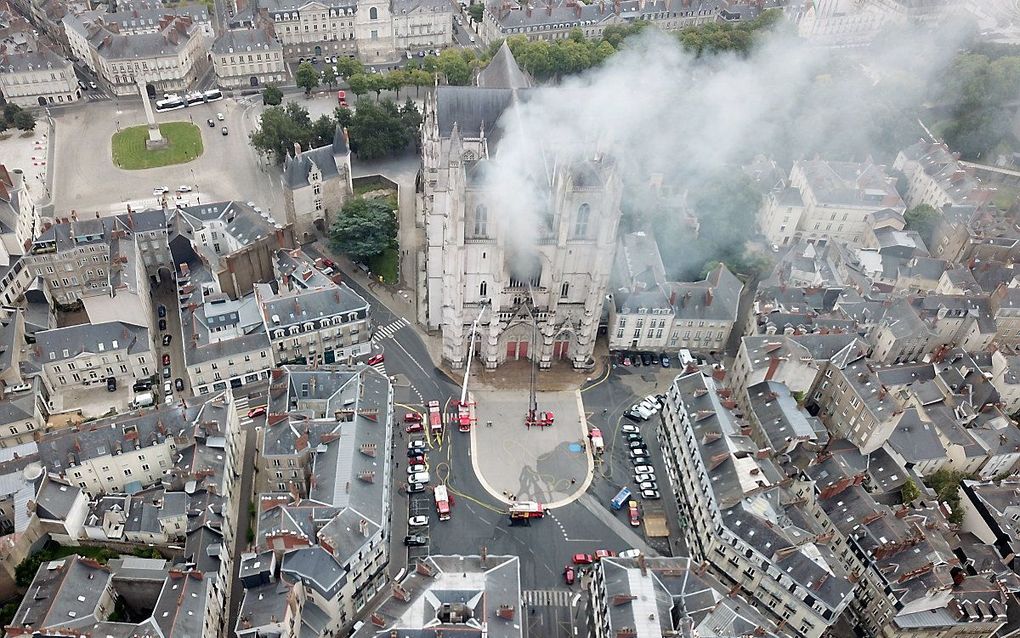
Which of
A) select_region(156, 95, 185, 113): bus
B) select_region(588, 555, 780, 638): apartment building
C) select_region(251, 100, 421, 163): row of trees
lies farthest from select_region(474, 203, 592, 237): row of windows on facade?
select_region(156, 95, 185, 113): bus

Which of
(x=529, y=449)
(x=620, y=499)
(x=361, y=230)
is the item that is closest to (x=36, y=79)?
(x=361, y=230)

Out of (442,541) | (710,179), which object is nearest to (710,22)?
(710,179)

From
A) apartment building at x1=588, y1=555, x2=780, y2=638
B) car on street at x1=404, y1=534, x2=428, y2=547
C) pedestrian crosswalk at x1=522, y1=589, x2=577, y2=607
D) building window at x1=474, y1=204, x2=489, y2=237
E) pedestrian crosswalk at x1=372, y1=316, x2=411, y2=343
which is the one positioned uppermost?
building window at x1=474, y1=204, x2=489, y2=237

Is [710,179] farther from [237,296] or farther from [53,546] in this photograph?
[53,546]

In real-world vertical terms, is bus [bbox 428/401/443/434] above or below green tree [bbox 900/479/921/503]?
below

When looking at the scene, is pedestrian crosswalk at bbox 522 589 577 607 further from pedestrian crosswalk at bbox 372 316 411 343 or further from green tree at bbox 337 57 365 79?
green tree at bbox 337 57 365 79

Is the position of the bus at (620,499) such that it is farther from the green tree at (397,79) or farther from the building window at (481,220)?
the green tree at (397,79)

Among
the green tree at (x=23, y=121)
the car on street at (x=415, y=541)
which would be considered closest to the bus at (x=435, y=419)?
the car on street at (x=415, y=541)

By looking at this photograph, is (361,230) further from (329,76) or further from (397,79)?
(329,76)
